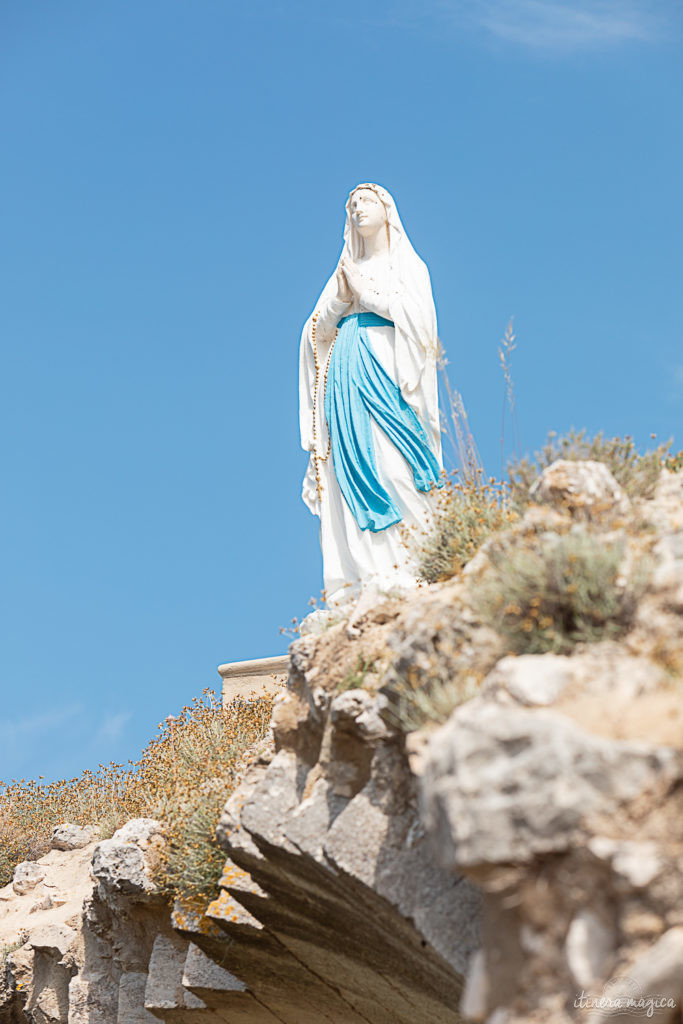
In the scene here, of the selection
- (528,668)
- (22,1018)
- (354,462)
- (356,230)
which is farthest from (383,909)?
(22,1018)

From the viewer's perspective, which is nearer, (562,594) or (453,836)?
(453,836)

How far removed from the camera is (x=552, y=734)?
3439 mm

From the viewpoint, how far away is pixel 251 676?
1166 cm

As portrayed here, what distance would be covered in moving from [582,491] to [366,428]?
4.45 metres

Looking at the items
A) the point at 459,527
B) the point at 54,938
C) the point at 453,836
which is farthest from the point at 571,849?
the point at 54,938

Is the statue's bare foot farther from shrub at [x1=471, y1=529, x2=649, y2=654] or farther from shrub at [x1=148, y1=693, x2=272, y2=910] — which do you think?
shrub at [x1=148, y1=693, x2=272, y2=910]

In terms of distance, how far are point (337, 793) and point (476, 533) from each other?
1591 mm

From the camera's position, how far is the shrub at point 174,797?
7.65m

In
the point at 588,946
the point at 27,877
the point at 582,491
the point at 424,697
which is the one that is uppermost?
the point at 27,877

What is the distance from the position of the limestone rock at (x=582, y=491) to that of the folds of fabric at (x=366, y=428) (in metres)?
3.90

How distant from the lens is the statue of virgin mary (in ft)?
Result: 30.5

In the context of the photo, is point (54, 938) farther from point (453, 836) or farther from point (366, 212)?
point (453, 836)

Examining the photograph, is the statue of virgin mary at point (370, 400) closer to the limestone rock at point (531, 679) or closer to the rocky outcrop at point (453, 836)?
the rocky outcrop at point (453, 836)

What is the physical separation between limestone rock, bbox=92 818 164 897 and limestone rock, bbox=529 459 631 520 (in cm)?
445
